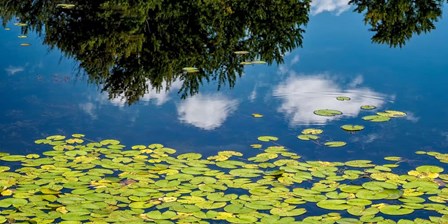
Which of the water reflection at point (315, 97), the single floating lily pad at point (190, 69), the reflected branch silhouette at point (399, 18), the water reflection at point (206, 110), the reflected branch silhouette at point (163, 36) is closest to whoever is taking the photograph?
the water reflection at point (206, 110)

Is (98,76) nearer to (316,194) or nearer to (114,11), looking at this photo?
(114,11)

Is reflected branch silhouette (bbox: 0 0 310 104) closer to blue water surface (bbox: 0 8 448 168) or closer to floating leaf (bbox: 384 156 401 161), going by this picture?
blue water surface (bbox: 0 8 448 168)

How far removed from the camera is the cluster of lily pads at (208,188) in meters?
3.55

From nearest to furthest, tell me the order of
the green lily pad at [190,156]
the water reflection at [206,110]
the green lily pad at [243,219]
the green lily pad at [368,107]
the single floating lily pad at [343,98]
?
1. the green lily pad at [243,219]
2. the green lily pad at [190,156]
3. the water reflection at [206,110]
4. the green lily pad at [368,107]
5. the single floating lily pad at [343,98]

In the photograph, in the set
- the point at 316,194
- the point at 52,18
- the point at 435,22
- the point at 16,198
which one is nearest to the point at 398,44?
the point at 435,22

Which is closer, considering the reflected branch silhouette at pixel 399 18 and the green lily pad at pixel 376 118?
the green lily pad at pixel 376 118

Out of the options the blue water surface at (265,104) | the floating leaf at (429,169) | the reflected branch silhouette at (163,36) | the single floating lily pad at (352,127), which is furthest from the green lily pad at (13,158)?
the floating leaf at (429,169)

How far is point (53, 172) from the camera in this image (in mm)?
4207

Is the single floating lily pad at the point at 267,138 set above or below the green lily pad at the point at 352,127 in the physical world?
below

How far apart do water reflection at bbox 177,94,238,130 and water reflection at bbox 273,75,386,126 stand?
1.55ft

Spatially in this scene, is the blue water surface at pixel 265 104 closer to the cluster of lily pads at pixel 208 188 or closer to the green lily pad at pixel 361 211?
the cluster of lily pads at pixel 208 188

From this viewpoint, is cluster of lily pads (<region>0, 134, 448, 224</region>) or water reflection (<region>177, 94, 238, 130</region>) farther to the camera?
water reflection (<region>177, 94, 238, 130</region>)

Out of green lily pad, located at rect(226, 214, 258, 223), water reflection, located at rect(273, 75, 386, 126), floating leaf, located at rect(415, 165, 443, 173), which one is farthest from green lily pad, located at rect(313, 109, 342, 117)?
green lily pad, located at rect(226, 214, 258, 223)

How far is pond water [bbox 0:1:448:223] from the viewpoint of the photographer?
4.95 meters
